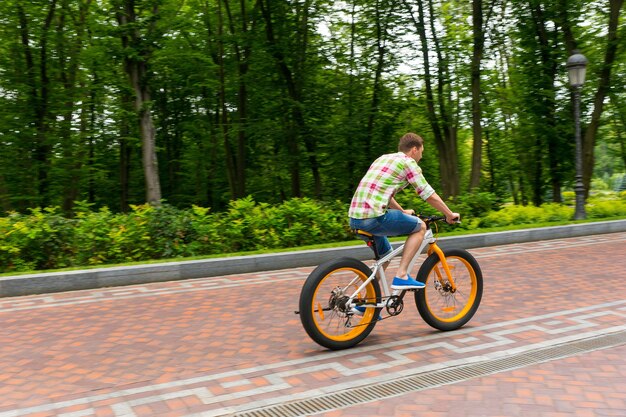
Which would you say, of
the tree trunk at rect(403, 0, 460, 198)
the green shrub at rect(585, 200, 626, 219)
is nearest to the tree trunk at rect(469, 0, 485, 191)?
the tree trunk at rect(403, 0, 460, 198)

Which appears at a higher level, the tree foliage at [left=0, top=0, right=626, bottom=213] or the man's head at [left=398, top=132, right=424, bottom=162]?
the tree foliage at [left=0, top=0, right=626, bottom=213]

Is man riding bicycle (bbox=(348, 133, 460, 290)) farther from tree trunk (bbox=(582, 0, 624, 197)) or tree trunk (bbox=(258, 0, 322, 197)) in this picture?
tree trunk (bbox=(582, 0, 624, 197))

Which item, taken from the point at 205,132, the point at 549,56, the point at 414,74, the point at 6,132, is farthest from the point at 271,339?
the point at 205,132

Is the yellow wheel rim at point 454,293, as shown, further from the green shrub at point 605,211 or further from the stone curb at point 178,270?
the green shrub at point 605,211

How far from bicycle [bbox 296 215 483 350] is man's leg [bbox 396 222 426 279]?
6 centimetres

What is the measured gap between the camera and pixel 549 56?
20.9 m

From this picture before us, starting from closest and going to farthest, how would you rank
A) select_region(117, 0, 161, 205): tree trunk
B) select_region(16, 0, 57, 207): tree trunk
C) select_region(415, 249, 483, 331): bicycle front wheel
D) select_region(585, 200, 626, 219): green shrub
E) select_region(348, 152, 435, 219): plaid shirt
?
select_region(348, 152, 435, 219): plaid shirt, select_region(415, 249, 483, 331): bicycle front wheel, select_region(117, 0, 161, 205): tree trunk, select_region(585, 200, 626, 219): green shrub, select_region(16, 0, 57, 207): tree trunk

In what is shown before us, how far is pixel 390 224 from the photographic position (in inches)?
206

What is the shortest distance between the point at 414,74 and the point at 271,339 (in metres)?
16.3

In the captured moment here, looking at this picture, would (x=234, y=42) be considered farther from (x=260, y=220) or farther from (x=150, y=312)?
(x=150, y=312)

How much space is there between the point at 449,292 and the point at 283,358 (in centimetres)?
185

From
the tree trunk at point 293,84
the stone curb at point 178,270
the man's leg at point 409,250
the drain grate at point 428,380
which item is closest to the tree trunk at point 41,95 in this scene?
the tree trunk at point 293,84

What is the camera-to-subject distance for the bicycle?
498cm

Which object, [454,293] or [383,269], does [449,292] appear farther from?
[383,269]
